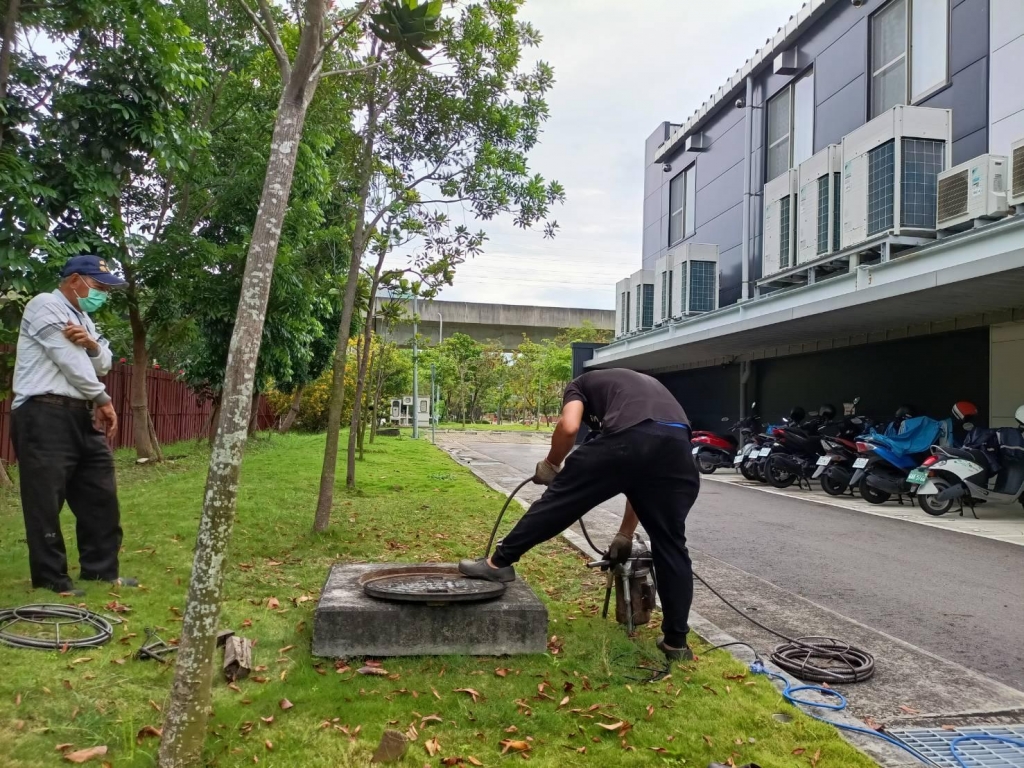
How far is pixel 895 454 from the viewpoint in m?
11.2

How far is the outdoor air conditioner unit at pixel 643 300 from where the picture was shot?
23.4m

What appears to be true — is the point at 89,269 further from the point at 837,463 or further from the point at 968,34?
the point at 968,34

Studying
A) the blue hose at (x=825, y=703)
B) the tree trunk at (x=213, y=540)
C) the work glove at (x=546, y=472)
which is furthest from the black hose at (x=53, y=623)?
the blue hose at (x=825, y=703)

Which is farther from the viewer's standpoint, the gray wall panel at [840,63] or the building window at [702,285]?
the building window at [702,285]

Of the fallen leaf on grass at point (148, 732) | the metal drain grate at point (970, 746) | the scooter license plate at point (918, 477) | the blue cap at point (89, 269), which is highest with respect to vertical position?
the blue cap at point (89, 269)

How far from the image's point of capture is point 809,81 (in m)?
16.8

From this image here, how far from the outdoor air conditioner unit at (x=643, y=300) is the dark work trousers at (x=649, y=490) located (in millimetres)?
19714

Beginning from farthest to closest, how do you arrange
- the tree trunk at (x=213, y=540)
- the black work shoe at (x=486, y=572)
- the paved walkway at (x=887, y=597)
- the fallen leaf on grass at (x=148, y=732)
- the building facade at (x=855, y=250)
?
the building facade at (x=855, y=250)
the black work shoe at (x=486, y=572)
the paved walkway at (x=887, y=597)
the fallen leaf on grass at (x=148, y=732)
the tree trunk at (x=213, y=540)

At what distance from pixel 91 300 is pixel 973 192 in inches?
408

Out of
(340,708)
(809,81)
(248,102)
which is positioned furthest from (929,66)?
(340,708)

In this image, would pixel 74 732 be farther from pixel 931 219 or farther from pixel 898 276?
pixel 931 219

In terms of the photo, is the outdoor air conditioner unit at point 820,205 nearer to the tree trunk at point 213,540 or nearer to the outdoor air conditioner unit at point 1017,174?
the outdoor air conditioner unit at point 1017,174

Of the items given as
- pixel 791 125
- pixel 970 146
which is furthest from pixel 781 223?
pixel 970 146

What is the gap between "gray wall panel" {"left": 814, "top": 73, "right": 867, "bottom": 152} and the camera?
14477 mm
